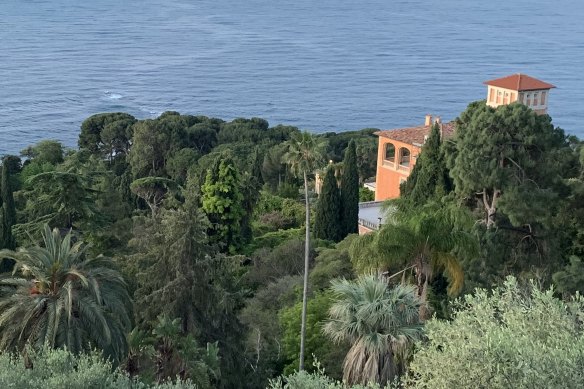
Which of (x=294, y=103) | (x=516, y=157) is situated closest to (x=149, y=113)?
(x=294, y=103)

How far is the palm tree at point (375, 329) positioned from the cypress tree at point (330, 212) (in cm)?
1892

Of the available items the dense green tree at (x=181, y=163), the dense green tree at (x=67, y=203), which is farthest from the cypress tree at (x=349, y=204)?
the dense green tree at (x=181, y=163)

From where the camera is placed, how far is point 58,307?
1550cm

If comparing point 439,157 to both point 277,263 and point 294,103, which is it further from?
point 294,103

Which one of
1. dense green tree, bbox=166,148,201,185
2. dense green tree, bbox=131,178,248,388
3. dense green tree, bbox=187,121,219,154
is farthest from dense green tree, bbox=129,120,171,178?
dense green tree, bbox=131,178,248,388

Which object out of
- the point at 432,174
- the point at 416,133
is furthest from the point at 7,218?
the point at 416,133

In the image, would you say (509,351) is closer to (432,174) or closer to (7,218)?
(432,174)

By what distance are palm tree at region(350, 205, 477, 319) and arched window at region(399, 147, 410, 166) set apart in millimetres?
22270

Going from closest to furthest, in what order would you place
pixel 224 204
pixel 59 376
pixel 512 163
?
pixel 59 376, pixel 512 163, pixel 224 204

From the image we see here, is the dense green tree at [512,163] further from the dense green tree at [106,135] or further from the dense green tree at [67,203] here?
the dense green tree at [106,135]

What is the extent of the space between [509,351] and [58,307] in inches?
331

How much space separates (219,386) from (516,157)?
10108 mm

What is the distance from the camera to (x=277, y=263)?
99.1 ft

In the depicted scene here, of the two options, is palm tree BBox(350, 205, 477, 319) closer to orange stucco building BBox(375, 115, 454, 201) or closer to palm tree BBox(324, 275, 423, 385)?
palm tree BBox(324, 275, 423, 385)
